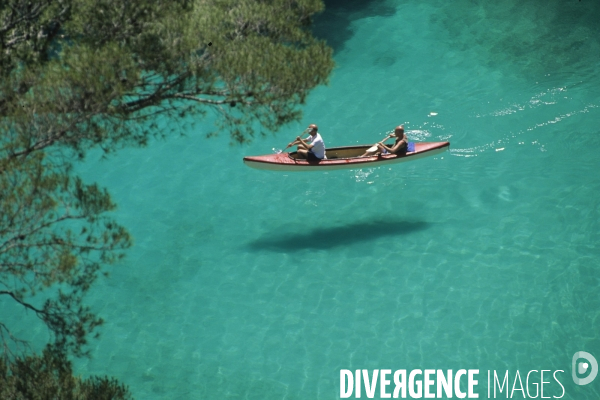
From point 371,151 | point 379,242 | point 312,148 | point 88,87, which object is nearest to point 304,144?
point 312,148

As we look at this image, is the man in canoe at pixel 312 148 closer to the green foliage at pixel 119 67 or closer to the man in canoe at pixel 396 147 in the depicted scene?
the man in canoe at pixel 396 147

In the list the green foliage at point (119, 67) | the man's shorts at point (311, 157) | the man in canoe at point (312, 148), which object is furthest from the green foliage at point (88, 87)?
the man's shorts at point (311, 157)

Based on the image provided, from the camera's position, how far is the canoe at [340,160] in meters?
14.2

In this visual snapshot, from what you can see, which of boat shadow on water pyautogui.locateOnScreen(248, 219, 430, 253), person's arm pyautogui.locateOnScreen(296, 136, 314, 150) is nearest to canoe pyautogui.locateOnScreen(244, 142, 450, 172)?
person's arm pyautogui.locateOnScreen(296, 136, 314, 150)

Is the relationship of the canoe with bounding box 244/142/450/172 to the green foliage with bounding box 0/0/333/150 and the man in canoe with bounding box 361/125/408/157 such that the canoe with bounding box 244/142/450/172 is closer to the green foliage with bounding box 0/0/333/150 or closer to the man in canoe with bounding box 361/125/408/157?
the man in canoe with bounding box 361/125/408/157

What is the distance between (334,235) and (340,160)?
1471 mm

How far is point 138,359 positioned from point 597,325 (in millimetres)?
7586

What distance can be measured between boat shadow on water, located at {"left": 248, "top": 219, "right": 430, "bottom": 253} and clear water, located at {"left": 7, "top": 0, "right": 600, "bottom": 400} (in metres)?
0.04

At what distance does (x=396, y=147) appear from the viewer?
47.2ft

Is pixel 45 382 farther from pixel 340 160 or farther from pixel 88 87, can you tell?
pixel 340 160

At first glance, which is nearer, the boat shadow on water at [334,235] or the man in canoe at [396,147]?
the boat shadow on water at [334,235]

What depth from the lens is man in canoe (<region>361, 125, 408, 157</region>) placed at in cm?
1438

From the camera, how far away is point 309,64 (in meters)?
9.37

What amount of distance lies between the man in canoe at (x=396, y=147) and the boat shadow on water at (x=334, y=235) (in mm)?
1379
